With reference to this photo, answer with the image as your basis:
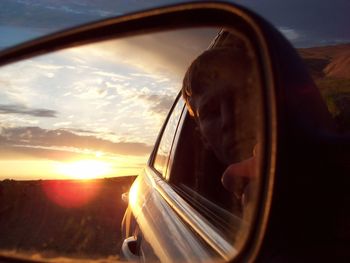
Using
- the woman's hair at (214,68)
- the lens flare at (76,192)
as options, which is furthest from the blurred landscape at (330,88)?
the lens flare at (76,192)

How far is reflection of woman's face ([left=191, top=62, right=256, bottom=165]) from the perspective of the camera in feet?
6.48

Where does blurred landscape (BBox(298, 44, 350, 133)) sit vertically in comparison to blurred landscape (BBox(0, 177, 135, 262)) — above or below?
above

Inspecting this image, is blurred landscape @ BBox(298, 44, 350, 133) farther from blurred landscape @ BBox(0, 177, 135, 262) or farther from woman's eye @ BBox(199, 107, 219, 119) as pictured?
blurred landscape @ BBox(0, 177, 135, 262)

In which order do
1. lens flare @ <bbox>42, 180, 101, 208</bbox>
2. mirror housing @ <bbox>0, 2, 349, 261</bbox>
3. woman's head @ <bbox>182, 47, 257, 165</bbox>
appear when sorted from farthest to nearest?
lens flare @ <bbox>42, 180, 101, 208</bbox> < woman's head @ <bbox>182, 47, 257, 165</bbox> < mirror housing @ <bbox>0, 2, 349, 261</bbox>

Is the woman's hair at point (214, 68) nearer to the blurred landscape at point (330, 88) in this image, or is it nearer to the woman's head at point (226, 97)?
the woman's head at point (226, 97)

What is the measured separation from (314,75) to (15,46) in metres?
1.77

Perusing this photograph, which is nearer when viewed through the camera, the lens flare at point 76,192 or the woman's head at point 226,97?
the woman's head at point 226,97

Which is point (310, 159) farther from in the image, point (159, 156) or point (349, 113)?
point (159, 156)

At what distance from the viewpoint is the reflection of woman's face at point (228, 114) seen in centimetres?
198

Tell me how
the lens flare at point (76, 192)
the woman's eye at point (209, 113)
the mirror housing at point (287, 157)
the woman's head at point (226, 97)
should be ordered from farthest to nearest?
the lens flare at point (76, 192) → the woman's eye at point (209, 113) → the woman's head at point (226, 97) → the mirror housing at point (287, 157)

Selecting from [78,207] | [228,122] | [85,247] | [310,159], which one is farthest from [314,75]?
[78,207]

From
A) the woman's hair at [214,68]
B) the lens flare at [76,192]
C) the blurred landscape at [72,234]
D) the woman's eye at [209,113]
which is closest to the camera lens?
the woman's hair at [214,68]

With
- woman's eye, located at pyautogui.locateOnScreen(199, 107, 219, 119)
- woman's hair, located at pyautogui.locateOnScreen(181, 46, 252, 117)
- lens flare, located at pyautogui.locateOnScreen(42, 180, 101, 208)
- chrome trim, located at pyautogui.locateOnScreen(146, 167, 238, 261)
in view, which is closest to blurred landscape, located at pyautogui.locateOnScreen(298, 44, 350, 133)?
woman's hair, located at pyautogui.locateOnScreen(181, 46, 252, 117)

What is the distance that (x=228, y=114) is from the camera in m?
2.25
